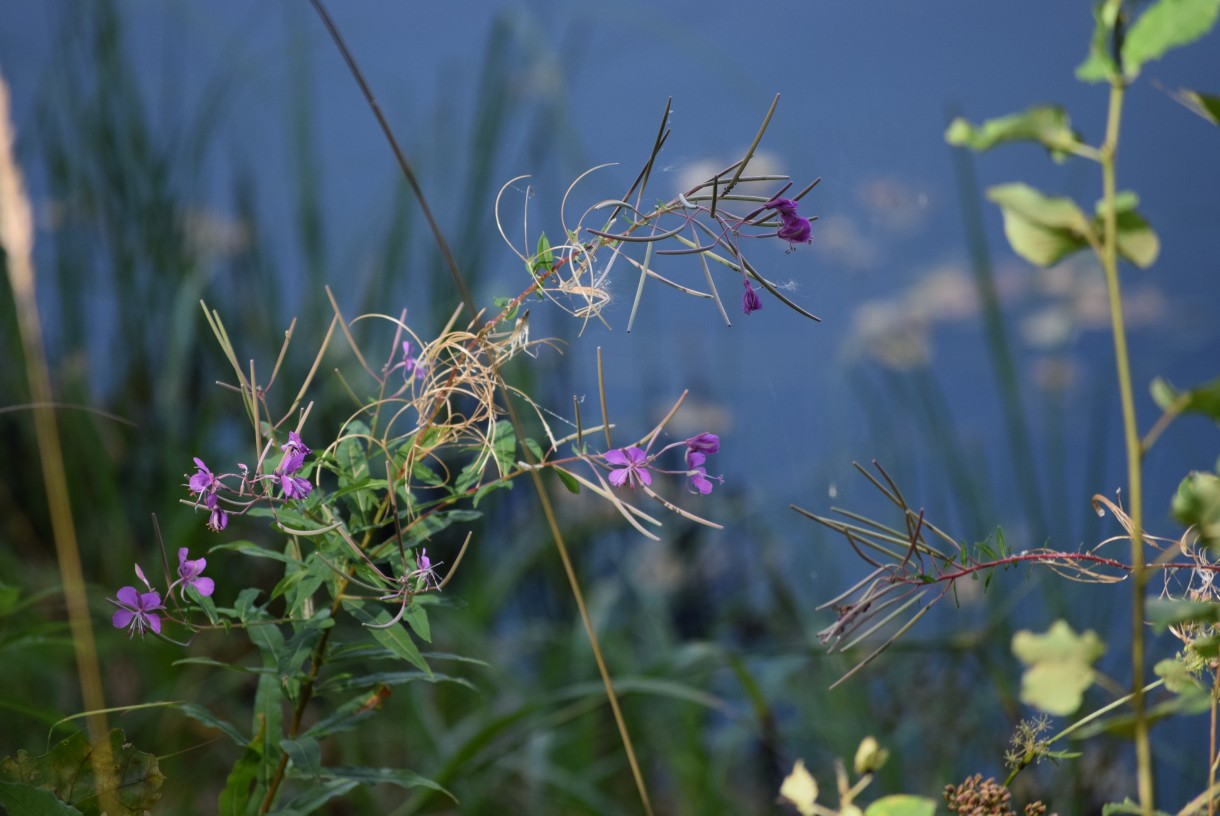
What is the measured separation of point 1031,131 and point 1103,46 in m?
0.02

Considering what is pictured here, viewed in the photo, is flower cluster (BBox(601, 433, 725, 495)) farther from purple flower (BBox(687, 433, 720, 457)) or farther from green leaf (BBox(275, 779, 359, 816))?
green leaf (BBox(275, 779, 359, 816))

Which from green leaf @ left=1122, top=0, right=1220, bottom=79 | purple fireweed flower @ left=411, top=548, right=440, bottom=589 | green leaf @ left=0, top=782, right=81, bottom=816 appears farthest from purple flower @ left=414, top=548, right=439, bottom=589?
green leaf @ left=1122, top=0, right=1220, bottom=79

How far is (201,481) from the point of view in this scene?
1.03 ft

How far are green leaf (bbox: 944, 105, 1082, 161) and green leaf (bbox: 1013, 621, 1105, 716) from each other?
0.30ft

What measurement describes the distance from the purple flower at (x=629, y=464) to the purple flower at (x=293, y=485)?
9 centimetres

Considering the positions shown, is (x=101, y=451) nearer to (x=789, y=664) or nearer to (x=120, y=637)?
(x=120, y=637)

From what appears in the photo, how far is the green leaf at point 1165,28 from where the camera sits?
19 centimetres

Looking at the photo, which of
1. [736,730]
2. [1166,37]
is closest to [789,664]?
[736,730]

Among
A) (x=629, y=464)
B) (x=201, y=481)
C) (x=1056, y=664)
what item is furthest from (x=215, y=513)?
(x=1056, y=664)

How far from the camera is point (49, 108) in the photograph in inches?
60.2

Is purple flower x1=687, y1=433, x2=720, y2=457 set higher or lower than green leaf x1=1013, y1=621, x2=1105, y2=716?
lower

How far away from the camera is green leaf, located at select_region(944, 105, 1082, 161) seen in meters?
0.20

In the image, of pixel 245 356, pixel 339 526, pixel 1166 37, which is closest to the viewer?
pixel 1166 37

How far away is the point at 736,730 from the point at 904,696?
223 millimetres
